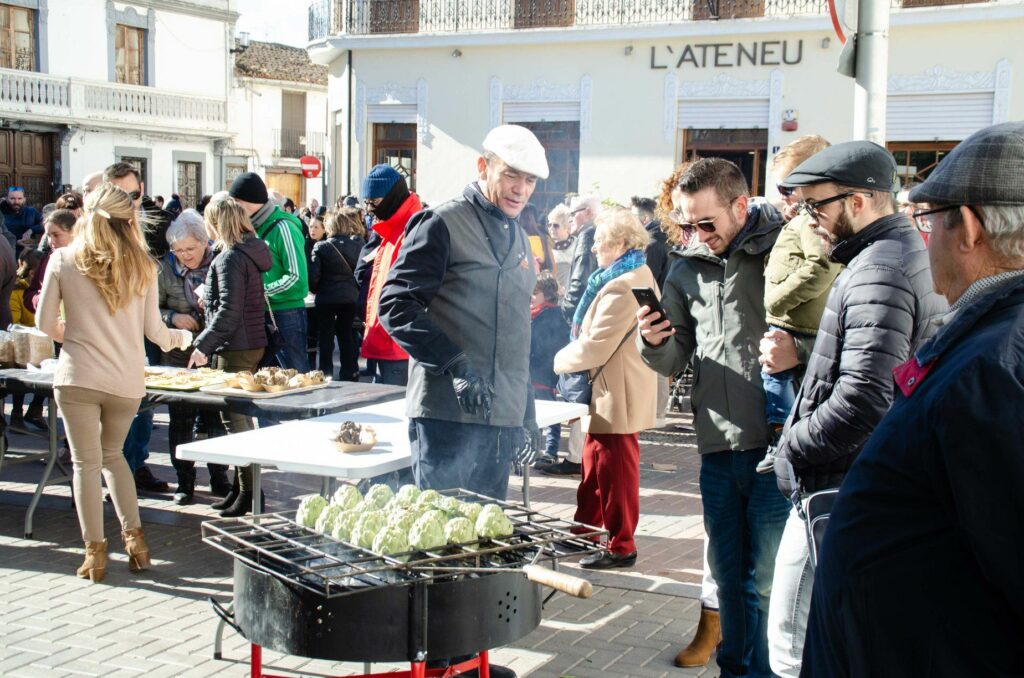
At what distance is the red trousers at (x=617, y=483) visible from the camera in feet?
19.5

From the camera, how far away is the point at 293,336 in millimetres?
8398

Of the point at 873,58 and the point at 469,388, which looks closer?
the point at 469,388

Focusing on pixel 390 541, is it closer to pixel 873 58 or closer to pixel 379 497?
pixel 379 497

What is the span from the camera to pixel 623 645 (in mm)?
4926

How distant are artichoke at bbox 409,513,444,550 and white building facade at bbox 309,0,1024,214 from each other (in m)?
15.0

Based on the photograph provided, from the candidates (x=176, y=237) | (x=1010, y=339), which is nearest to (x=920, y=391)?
(x=1010, y=339)

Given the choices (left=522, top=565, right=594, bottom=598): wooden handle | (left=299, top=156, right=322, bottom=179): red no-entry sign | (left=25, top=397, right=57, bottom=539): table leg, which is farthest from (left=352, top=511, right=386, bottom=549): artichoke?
(left=299, top=156, right=322, bottom=179): red no-entry sign

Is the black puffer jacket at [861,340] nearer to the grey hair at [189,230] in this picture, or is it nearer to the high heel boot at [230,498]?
the high heel boot at [230,498]

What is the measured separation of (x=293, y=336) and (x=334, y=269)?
3399 mm

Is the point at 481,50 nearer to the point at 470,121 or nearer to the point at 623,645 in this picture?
the point at 470,121

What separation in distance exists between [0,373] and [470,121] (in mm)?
17525

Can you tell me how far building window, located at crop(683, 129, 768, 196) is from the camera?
2062cm

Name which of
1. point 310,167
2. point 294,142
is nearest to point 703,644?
point 310,167

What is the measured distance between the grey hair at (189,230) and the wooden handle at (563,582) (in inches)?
206
